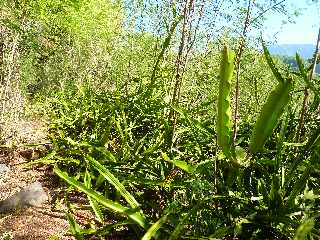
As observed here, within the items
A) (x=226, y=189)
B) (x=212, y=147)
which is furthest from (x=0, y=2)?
(x=226, y=189)

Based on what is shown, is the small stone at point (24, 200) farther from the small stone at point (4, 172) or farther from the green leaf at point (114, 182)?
the green leaf at point (114, 182)

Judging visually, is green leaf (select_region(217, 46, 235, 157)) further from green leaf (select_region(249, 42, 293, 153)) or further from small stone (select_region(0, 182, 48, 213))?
small stone (select_region(0, 182, 48, 213))

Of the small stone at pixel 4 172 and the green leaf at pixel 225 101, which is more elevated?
the green leaf at pixel 225 101

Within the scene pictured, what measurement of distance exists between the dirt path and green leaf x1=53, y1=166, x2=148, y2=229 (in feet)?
2.69

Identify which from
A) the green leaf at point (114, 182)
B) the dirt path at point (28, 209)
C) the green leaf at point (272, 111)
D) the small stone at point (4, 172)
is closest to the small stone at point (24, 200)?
the dirt path at point (28, 209)

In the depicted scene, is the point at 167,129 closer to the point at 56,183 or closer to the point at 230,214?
the point at 230,214

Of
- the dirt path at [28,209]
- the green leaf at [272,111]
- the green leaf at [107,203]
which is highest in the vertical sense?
the green leaf at [272,111]

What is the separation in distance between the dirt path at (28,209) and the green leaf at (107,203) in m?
0.82

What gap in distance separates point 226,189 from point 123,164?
1576 millimetres

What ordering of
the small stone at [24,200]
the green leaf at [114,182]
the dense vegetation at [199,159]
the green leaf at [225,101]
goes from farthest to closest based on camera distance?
the small stone at [24,200] < the green leaf at [114,182] < the dense vegetation at [199,159] < the green leaf at [225,101]

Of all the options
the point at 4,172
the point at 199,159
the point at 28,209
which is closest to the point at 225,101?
the point at 199,159

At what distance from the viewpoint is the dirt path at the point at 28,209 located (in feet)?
10.6

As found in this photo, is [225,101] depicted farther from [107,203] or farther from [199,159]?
[199,159]

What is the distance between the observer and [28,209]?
12.5 feet
